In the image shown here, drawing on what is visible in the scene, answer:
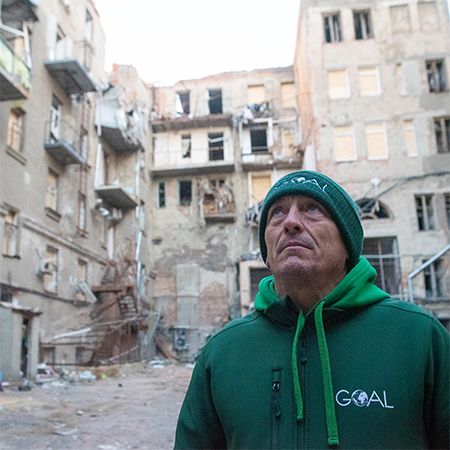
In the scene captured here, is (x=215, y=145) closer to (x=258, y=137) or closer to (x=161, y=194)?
(x=258, y=137)

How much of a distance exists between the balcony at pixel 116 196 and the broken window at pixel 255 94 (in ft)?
38.7

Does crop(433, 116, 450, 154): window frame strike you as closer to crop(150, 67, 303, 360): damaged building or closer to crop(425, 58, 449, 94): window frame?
crop(425, 58, 449, 94): window frame

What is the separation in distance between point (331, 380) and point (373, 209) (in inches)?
929

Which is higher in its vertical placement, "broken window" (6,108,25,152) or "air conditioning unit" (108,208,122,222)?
"broken window" (6,108,25,152)

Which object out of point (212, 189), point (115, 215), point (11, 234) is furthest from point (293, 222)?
point (212, 189)

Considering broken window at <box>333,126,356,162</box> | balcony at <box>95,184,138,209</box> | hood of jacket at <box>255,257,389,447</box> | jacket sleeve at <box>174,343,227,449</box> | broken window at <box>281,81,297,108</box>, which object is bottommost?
jacket sleeve at <box>174,343,227,449</box>

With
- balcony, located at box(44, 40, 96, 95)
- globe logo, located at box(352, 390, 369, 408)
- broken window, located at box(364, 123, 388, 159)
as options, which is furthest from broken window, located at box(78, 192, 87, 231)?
globe logo, located at box(352, 390, 369, 408)

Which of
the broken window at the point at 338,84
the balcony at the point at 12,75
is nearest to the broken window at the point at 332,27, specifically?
the broken window at the point at 338,84

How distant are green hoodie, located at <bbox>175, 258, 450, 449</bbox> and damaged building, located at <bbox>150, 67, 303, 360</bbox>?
2674 cm

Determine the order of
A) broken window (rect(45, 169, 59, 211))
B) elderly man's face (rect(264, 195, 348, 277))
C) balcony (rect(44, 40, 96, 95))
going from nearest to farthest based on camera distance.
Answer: elderly man's face (rect(264, 195, 348, 277)), balcony (rect(44, 40, 96, 95)), broken window (rect(45, 169, 59, 211))

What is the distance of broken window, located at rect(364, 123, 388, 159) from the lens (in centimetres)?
2529

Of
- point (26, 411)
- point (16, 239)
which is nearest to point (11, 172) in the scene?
point (16, 239)

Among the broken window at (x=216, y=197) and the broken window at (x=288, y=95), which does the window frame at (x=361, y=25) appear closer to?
the broken window at (x=288, y=95)

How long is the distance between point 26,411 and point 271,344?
832 centimetres
